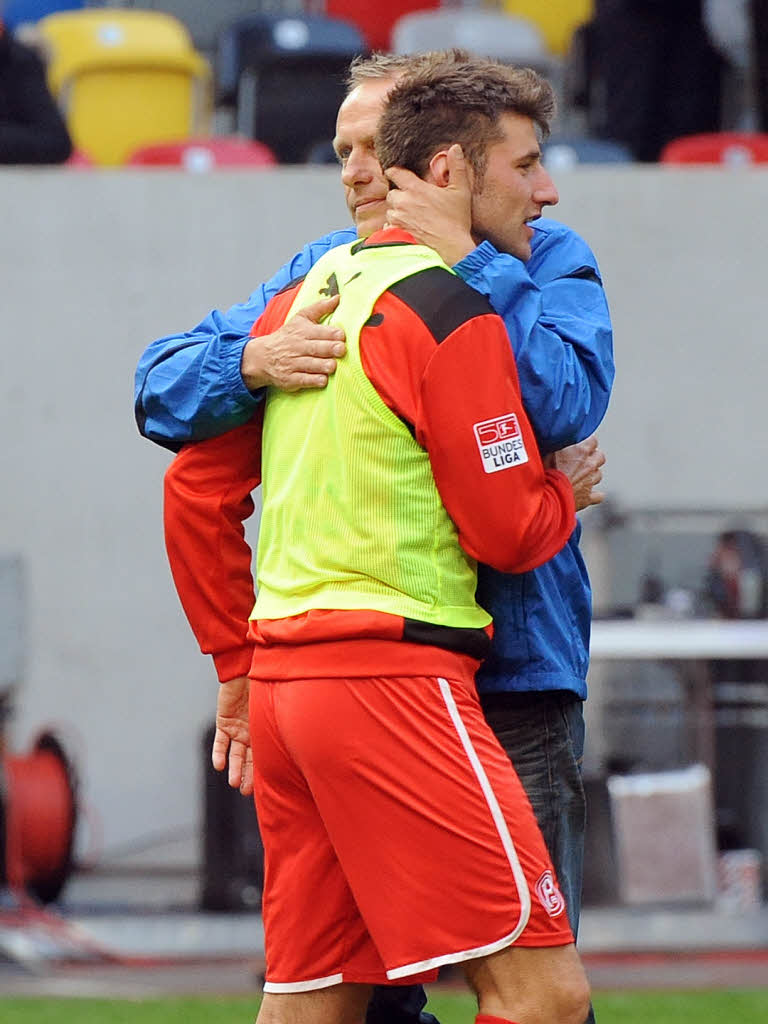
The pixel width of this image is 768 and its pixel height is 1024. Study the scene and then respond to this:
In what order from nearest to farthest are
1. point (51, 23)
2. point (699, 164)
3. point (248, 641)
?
point (248, 641)
point (699, 164)
point (51, 23)

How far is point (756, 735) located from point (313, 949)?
13.3 ft

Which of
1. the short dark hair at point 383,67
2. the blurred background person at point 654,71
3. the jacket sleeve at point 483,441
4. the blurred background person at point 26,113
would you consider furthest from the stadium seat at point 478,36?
the jacket sleeve at point 483,441

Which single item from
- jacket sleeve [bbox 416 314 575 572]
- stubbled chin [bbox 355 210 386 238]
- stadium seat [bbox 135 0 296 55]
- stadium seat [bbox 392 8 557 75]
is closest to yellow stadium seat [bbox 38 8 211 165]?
stadium seat [bbox 392 8 557 75]

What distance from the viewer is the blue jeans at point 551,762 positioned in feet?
7.70

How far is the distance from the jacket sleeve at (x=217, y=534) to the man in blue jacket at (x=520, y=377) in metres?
0.06

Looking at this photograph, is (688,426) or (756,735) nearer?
(756,735)

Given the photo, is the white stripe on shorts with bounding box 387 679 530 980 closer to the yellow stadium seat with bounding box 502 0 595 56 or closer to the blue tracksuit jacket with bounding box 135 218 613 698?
the blue tracksuit jacket with bounding box 135 218 613 698

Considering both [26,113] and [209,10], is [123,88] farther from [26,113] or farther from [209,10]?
[209,10]

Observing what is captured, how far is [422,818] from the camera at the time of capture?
2.12 metres

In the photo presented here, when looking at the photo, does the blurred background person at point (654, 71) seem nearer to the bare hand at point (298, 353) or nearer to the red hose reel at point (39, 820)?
the red hose reel at point (39, 820)

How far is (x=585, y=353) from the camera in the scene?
2230 millimetres

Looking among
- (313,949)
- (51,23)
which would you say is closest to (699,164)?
(51,23)

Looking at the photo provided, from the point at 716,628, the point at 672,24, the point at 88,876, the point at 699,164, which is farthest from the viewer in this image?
the point at 672,24

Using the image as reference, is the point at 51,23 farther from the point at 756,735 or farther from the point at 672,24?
the point at 756,735
